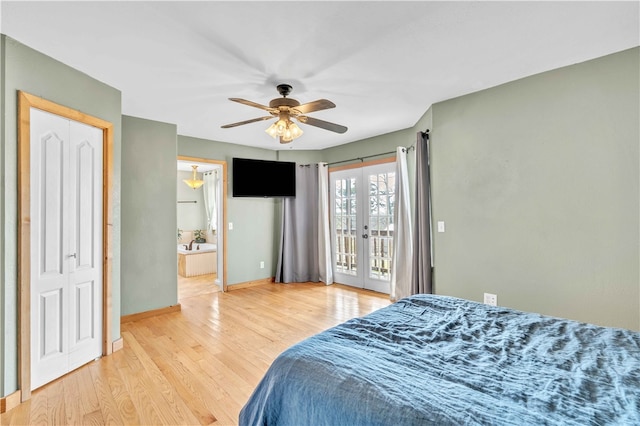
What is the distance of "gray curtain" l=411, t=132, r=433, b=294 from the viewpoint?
355 cm

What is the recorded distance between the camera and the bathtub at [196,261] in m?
6.19

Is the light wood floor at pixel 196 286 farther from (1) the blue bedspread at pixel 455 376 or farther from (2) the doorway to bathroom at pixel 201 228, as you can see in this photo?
(1) the blue bedspread at pixel 455 376

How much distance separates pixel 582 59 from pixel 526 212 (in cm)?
128

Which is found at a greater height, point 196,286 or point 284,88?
point 284,88

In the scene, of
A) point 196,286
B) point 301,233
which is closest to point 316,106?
point 301,233

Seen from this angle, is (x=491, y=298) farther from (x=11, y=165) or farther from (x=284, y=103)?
(x=11, y=165)

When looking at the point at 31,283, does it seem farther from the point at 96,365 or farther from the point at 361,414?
the point at 361,414

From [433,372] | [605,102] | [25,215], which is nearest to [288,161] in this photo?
[25,215]

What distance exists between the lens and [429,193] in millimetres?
3607

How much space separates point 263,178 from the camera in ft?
17.2

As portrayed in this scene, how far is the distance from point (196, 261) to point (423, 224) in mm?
4820

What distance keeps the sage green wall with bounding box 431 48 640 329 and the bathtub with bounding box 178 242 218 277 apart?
478 cm

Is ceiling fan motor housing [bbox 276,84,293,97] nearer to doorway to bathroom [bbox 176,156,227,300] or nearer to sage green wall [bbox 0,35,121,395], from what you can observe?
sage green wall [bbox 0,35,121,395]

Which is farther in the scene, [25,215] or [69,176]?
[69,176]
